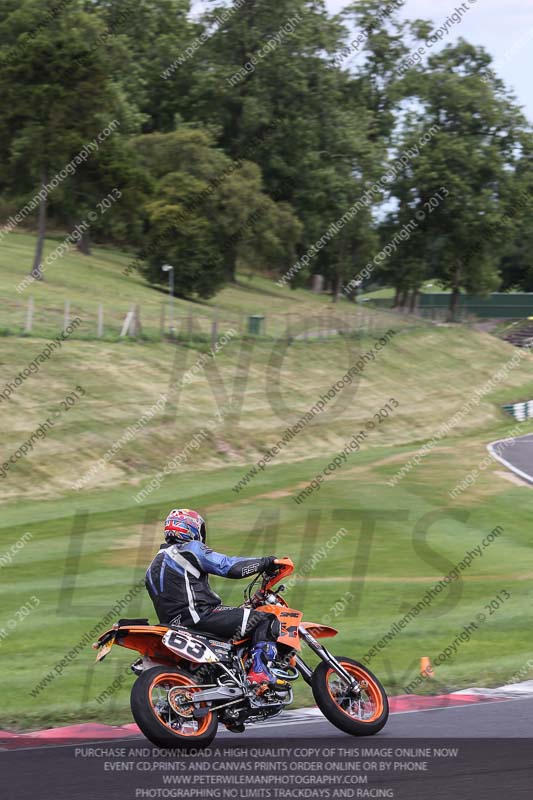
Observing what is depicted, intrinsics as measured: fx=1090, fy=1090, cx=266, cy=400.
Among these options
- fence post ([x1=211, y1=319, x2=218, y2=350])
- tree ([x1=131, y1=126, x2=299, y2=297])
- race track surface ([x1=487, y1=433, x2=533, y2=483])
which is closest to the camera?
race track surface ([x1=487, y1=433, x2=533, y2=483])

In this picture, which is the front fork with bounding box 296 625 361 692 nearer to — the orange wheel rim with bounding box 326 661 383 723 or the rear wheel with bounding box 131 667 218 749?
the orange wheel rim with bounding box 326 661 383 723

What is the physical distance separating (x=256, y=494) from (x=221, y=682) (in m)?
18.5

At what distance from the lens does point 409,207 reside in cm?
7144

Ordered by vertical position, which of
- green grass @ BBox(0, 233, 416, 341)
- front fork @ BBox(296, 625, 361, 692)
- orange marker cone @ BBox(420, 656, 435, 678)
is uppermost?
front fork @ BBox(296, 625, 361, 692)

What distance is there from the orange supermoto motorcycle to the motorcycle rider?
0.08m

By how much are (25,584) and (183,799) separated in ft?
33.9


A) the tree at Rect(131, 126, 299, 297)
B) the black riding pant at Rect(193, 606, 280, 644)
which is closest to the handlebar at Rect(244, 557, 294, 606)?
the black riding pant at Rect(193, 606, 280, 644)

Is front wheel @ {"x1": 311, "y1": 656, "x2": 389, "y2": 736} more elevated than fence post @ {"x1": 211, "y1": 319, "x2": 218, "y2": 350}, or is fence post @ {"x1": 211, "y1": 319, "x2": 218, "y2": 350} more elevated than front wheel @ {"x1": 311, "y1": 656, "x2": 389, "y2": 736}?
front wheel @ {"x1": 311, "y1": 656, "x2": 389, "y2": 736}

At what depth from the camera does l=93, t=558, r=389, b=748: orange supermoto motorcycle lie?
764 cm

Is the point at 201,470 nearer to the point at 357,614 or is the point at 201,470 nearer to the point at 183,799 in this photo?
the point at 357,614

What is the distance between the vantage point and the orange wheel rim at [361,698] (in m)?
8.36

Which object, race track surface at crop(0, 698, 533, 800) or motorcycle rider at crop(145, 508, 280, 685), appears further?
motorcycle rider at crop(145, 508, 280, 685)

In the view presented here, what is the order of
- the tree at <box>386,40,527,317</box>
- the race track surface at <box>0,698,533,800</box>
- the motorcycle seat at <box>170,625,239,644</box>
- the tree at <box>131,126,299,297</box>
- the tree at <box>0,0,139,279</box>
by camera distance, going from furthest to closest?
the tree at <box>386,40,527,317</box>, the tree at <box>131,126,299,297</box>, the tree at <box>0,0,139,279</box>, the motorcycle seat at <box>170,625,239,644</box>, the race track surface at <box>0,698,533,800</box>

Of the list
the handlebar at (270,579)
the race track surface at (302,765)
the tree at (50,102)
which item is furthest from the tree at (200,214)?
the race track surface at (302,765)
